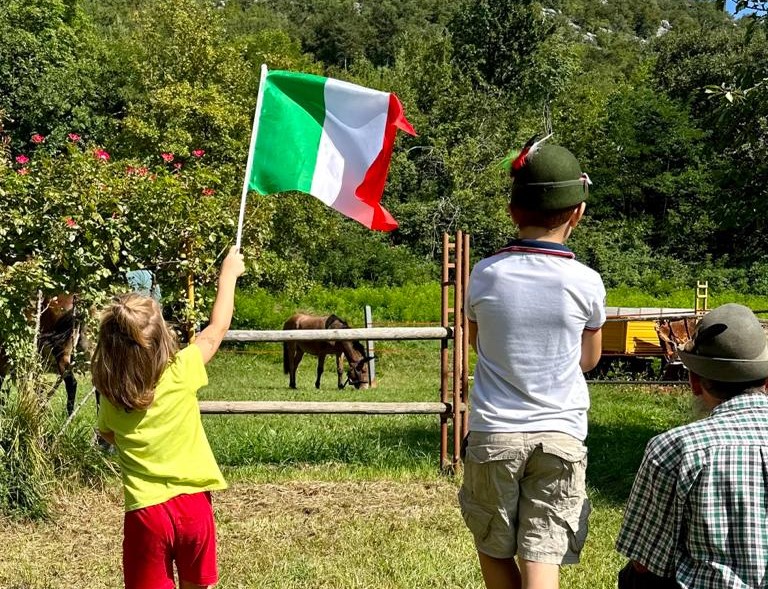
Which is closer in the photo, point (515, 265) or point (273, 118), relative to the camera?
point (515, 265)

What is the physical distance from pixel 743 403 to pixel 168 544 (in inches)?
80.5

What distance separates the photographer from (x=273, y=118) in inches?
174

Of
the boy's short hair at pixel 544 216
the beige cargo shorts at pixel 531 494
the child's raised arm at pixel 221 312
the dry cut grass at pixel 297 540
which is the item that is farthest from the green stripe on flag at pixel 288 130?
the dry cut grass at pixel 297 540

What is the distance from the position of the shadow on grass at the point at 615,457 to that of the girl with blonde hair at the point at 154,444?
426cm

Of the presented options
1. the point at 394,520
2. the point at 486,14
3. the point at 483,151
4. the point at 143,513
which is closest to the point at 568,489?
the point at 143,513

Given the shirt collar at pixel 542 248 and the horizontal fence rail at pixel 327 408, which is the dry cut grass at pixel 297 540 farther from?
the shirt collar at pixel 542 248

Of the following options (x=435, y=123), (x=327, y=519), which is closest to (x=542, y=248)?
(x=327, y=519)

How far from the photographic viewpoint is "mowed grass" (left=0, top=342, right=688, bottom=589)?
4.80 metres

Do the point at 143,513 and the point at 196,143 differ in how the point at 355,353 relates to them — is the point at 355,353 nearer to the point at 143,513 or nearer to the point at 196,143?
the point at 196,143

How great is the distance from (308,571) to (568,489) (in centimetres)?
244

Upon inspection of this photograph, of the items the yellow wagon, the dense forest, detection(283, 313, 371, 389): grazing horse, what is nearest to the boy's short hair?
the dense forest

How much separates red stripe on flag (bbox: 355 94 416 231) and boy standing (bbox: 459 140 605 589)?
4.76ft

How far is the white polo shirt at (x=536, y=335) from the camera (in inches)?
109

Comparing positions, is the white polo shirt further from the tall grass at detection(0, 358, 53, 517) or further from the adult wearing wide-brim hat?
the tall grass at detection(0, 358, 53, 517)
